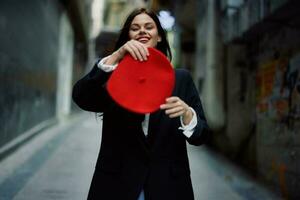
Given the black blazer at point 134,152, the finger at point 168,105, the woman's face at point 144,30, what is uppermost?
the woman's face at point 144,30

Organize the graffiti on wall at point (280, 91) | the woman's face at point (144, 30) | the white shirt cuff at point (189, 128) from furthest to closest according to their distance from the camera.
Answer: the graffiti on wall at point (280, 91), the woman's face at point (144, 30), the white shirt cuff at point (189, 128)

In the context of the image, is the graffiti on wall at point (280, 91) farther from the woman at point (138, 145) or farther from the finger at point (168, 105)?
the finger at point (168, 105)

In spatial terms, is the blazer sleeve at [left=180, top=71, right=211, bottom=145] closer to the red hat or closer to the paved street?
the red hat

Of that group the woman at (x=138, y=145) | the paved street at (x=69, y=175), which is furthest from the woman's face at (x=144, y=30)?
the paved street at (x=69, y=175)

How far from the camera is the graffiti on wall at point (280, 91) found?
4.77 m

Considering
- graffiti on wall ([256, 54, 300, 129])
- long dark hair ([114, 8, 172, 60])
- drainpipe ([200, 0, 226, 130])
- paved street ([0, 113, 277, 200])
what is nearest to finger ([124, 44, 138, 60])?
long dark hair ([114, 8, 172, 60])

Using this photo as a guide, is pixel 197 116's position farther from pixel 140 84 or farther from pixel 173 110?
pixel 140 84

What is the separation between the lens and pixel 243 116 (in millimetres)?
7777

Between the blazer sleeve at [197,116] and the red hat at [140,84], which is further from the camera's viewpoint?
the blazer sleeve at [197,116]

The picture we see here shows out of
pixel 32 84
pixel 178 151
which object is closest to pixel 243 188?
pixel 178 151

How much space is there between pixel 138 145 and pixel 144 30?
1.66 feet

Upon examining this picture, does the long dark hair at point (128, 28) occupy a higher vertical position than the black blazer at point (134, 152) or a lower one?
higher

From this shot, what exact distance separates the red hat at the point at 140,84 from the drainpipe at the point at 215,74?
6918mm

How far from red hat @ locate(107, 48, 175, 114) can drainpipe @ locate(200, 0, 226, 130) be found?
692 cm
